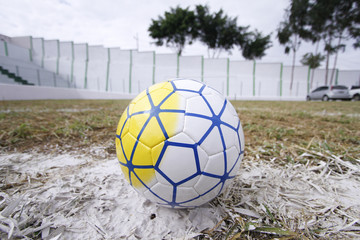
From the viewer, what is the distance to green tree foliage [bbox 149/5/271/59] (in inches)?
1072

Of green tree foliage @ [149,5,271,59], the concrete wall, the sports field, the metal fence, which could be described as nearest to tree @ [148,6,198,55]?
green tree foliage @ [149,5,271,59]

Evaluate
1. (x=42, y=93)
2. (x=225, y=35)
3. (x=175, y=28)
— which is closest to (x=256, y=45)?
(x=225, y=35)

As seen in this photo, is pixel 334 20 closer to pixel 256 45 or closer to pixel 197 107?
pixel 256 45

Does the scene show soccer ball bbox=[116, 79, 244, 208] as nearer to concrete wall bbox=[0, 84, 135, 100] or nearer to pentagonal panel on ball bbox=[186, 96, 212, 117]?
pentagonal panel on ball bbox=[186, 96, 212, 117]

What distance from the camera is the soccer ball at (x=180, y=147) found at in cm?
103

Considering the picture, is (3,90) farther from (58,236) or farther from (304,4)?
(304,4)

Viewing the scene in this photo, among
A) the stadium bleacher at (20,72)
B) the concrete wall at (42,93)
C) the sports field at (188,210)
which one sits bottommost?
the sports field at (188,210)

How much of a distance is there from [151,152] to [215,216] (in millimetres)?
640

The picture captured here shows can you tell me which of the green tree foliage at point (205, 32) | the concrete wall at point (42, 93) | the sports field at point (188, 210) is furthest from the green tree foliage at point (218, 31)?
the sports field at point (188, 210)

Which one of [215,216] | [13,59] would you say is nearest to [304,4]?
[215,216]

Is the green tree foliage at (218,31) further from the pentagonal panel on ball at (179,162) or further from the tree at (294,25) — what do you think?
the pentagonal panel on ball at (179,162)

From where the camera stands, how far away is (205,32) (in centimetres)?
2828

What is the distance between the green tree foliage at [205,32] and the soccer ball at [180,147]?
29358 millimetres

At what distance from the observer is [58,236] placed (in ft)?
3.30
